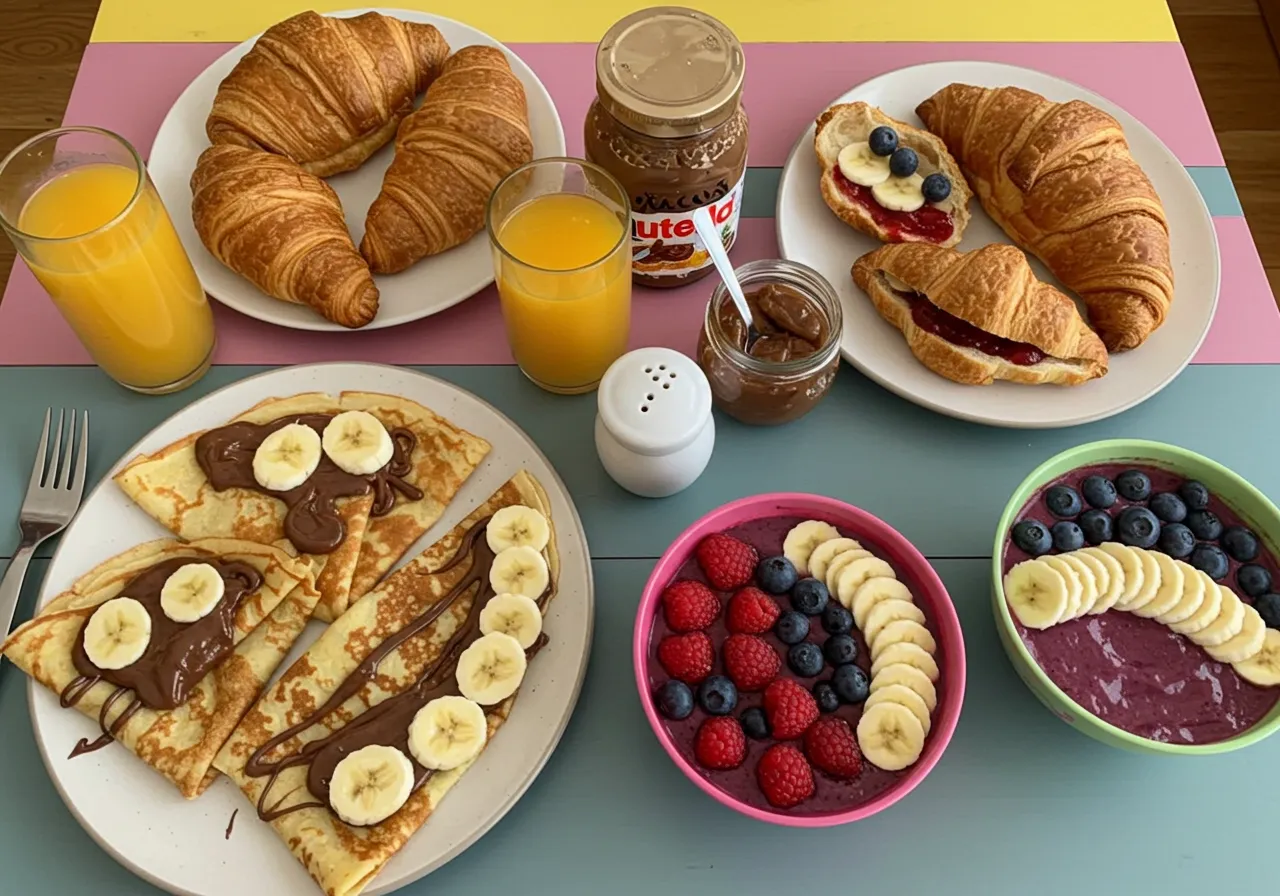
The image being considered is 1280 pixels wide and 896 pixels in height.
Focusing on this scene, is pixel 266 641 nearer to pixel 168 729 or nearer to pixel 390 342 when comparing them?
pixel 168 729

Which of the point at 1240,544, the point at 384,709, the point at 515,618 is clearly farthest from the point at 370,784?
the point at 1240,544

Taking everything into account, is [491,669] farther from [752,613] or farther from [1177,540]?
[1177,540]

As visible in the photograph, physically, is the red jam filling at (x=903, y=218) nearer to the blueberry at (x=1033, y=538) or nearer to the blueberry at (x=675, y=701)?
the blueberry at (x=1033, y=538)

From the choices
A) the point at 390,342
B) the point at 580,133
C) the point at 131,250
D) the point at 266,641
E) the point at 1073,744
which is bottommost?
Answer: the point at 1073,744

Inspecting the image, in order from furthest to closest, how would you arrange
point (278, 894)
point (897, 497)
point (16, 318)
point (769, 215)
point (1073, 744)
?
point (769, 215) < point (16, 318) < point (897, 497) < point (1073, 744) < point (278, 894)

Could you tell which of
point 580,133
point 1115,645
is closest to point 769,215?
point 580,133
